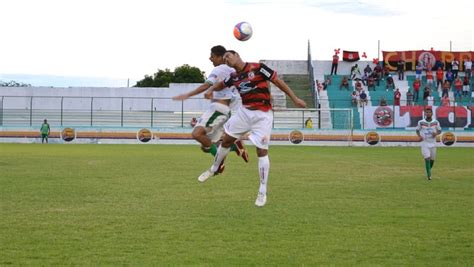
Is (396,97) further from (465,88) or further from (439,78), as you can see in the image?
(439,78)

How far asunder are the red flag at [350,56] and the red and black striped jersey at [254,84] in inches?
2180

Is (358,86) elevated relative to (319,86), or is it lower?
lower

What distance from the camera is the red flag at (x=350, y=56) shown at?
6769 centimetres

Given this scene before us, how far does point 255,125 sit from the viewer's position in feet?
43.9

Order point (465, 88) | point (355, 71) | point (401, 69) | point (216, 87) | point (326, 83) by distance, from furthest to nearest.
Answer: point (355, 71)
point (401, 69)
point (326, 83)
point (465, 88)
point (216, 87)

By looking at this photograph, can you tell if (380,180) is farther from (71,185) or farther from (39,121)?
(39,121)

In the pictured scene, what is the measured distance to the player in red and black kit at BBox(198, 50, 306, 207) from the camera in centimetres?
1299

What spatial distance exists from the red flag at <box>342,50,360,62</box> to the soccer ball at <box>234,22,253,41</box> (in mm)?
55386

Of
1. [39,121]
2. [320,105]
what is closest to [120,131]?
[39,121]

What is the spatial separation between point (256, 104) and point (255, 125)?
1.26 ft

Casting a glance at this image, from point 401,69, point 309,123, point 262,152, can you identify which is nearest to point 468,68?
point 401,69

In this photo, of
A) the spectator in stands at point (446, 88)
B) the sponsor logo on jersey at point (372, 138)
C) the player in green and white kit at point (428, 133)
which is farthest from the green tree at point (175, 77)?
the player in green and white kit at point (428, 133)

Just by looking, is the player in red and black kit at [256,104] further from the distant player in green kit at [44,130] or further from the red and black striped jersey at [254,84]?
the distant player in green kit at [44,130]

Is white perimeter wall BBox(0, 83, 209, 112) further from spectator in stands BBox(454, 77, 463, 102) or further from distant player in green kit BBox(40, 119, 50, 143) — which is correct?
spectator in stands BBox(454, 77, 463, 102)
